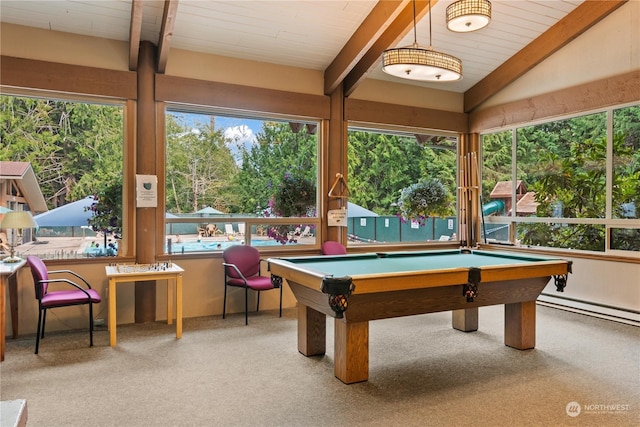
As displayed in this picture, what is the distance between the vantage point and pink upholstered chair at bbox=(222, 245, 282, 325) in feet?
16.6

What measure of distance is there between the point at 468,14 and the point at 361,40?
1944 mm

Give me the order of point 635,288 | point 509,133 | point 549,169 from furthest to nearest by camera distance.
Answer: point 509,133 < point 549,169 < point 635,288

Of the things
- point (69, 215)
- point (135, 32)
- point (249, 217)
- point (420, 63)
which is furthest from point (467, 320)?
point (135, 32)

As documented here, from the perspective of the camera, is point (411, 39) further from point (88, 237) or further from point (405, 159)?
point (88, 237)

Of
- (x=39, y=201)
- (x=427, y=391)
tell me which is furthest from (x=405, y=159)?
(x=39, y=201)

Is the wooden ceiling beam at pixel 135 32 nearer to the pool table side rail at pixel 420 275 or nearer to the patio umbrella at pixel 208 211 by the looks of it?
the patio umbrella at pixel 208 211

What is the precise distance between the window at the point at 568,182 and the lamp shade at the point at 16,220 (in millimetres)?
6158

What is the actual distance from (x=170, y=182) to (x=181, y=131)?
0.64m

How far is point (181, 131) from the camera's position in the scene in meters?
5.43

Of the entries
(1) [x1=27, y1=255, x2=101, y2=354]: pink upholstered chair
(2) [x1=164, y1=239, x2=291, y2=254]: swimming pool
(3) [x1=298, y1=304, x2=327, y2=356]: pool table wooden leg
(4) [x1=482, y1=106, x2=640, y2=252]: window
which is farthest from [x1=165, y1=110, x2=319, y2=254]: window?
(4) [x1=482, y1=106, x2=640, y2=252]: window

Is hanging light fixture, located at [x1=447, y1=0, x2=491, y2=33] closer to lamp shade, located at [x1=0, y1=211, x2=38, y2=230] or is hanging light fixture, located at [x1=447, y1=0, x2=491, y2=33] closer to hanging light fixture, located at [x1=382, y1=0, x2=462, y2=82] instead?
hanging light fixture, located at [x1=382, y1=0, x2=462, y2=82]

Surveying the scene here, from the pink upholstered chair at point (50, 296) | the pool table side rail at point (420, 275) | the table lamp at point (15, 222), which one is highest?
the table lamp at point (15, 222)
